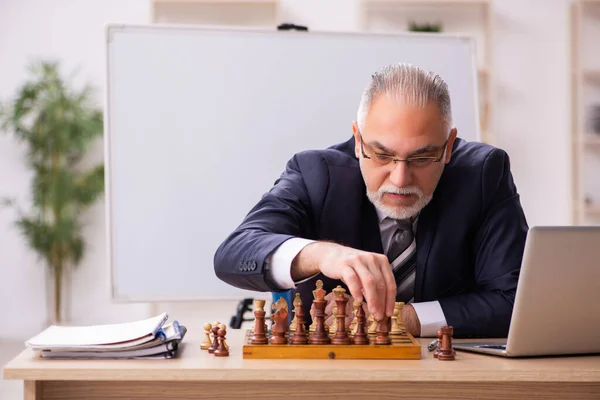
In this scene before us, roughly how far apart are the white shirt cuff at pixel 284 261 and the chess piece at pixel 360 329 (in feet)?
0.67

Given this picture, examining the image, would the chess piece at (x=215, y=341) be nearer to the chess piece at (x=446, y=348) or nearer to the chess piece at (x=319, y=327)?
the chess piece at (x=319, y=327)

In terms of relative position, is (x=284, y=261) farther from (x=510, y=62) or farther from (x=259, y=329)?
(x=510, y=62)

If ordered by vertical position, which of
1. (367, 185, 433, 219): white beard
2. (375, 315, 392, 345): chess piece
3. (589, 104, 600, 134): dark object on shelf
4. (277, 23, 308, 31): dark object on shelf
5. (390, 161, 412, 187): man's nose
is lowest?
(375, 315, 392, 345): chess piece

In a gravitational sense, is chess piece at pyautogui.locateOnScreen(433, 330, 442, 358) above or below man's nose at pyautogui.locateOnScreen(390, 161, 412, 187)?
→ below

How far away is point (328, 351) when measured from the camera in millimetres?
1387

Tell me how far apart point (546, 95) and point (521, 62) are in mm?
306

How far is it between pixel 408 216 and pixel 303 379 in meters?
0.70

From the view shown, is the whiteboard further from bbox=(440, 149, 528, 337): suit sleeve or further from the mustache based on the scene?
the mustache

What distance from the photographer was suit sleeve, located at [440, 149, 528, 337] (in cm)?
176

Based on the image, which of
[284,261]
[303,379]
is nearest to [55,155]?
[284,261]

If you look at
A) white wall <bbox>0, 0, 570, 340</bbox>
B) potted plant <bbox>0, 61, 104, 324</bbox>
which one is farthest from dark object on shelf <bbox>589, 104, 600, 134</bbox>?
potted plant <bbox>0, 61, 104, 324</bbox>

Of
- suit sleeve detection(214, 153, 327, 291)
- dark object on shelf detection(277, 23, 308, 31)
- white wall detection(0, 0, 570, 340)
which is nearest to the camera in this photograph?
suit sleeve detection(214, 153, 327, 291)

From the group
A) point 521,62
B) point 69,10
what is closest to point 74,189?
point 69,10

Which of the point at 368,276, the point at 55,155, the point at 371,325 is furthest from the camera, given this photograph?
the point at 55,155
